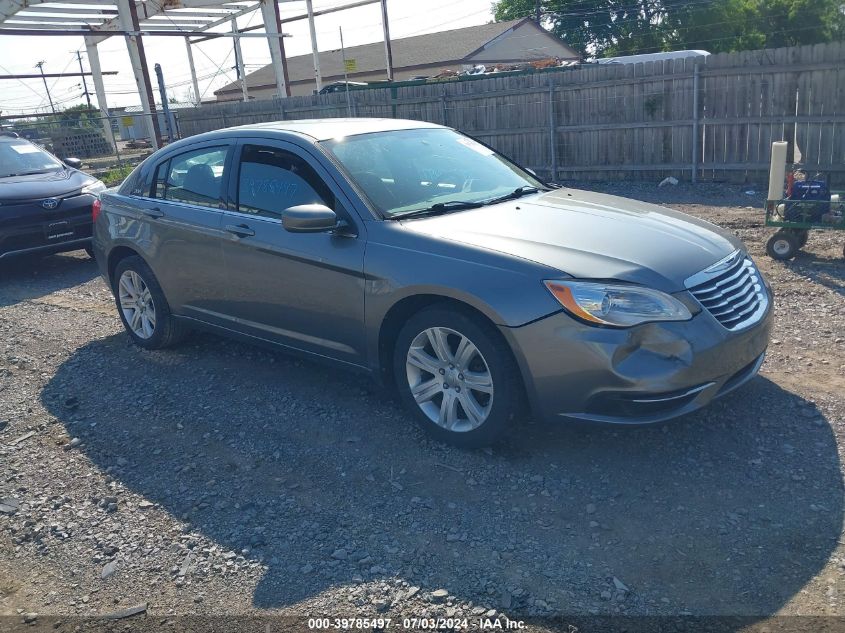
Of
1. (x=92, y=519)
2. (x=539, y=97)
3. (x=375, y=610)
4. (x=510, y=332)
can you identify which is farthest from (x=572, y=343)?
(x=539, y=97)

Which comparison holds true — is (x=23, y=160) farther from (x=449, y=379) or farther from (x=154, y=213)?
(x=449, y=379)

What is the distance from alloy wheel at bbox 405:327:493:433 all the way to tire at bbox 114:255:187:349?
8.43 ft

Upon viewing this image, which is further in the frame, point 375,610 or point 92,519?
point 92,519

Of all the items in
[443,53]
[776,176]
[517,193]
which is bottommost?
[776,176]

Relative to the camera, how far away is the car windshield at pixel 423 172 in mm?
4491

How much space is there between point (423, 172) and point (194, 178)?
1.80m

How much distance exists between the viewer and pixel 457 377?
398 cm

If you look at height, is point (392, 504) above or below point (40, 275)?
below

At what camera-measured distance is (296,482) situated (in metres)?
3.93

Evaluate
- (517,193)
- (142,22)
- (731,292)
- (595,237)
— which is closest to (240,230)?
(517,193)

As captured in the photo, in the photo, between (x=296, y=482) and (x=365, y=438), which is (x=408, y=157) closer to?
(x=365, y=438)

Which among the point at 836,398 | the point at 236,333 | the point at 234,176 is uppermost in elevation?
the point at 234,176

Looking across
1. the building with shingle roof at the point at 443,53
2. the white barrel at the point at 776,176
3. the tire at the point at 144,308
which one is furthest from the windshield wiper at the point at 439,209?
the building with shingle roof at the point at 443,53

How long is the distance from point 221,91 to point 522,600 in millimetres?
49724
